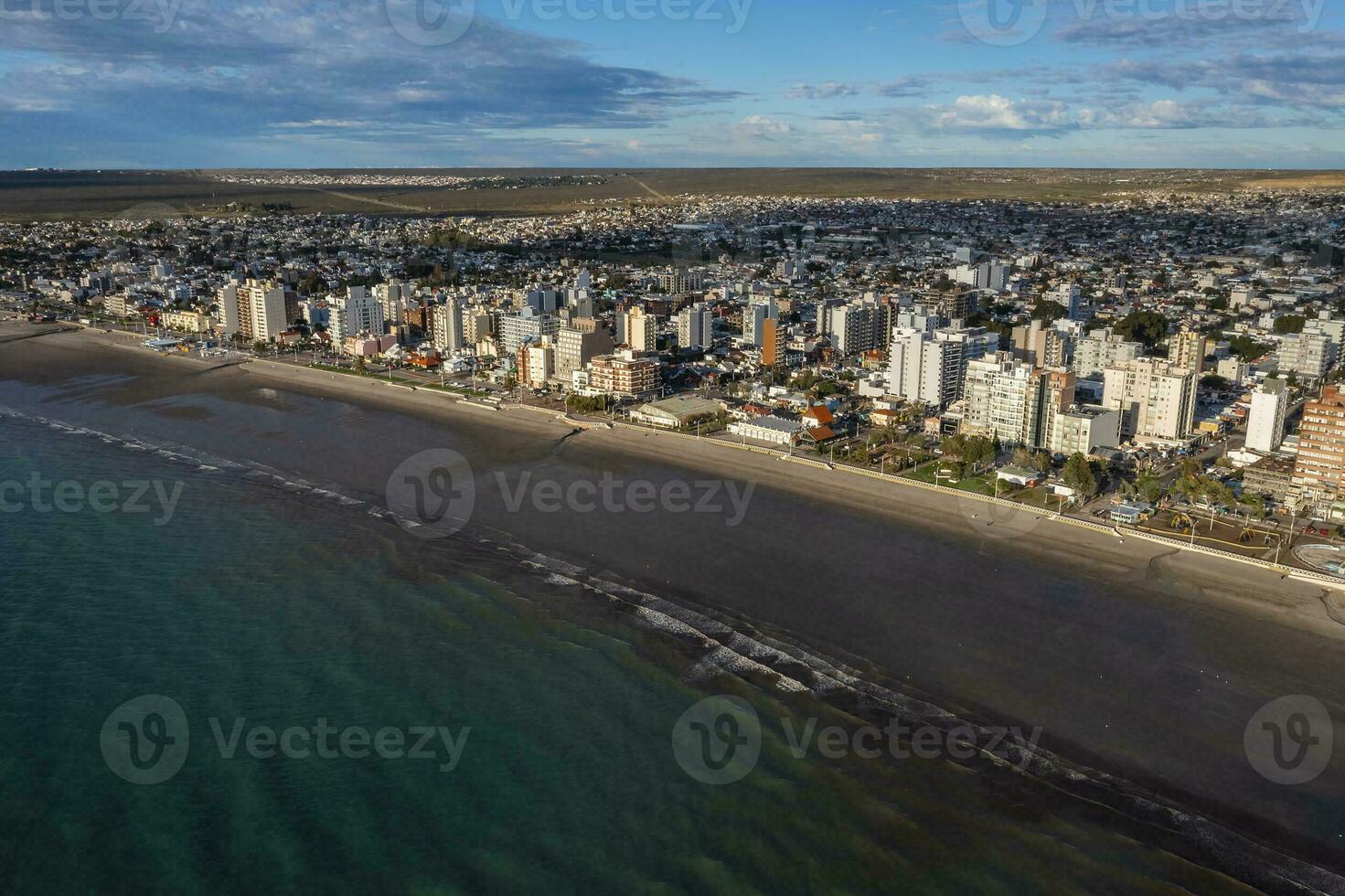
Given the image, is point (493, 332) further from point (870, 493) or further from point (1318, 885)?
point (1318, 885)

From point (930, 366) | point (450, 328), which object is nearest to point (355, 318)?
point (450, 328)

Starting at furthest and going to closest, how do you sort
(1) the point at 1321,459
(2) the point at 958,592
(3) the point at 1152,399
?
1. (3) the point at 1152,399
2. (1) the point at 1321,459
3. (2) the point at 958,592

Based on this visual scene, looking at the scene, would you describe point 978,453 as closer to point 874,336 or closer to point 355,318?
point 874,336

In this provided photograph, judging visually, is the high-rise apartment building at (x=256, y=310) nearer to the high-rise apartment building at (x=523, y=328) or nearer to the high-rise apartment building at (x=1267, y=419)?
the high-rise apartment building at (x=523, y=328)

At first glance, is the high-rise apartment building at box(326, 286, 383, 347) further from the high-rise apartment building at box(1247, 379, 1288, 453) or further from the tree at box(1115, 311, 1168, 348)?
the high-rise apartment building at box(1247, 379, 1288, 453)

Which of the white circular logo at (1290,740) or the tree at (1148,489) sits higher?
the tree at (1148,489)

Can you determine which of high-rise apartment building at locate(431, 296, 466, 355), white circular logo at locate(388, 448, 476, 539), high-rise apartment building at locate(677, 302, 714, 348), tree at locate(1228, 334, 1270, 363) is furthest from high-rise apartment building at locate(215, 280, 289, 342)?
tree at locate(1228, 334, 1270, 363)

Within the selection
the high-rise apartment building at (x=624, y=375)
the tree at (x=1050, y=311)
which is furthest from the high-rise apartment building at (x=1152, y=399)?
the tree at (x=1050, y=311)
